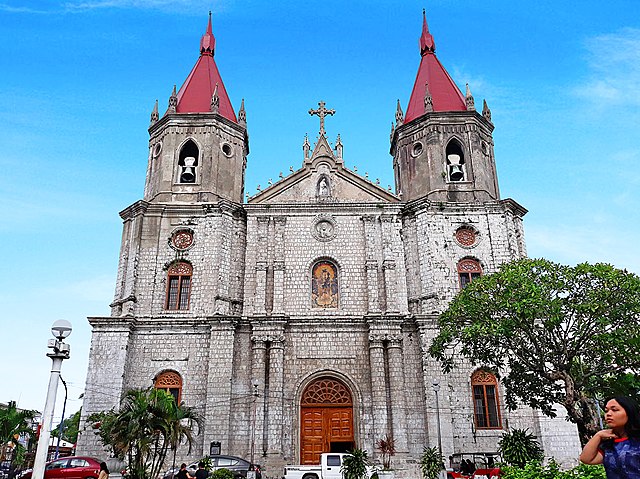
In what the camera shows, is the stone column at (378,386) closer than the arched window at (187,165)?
Yes

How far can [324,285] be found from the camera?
81.3ft

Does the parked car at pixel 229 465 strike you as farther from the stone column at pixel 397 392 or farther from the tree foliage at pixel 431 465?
the tree foliage at pixel 431 465

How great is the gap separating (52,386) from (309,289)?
14663mm

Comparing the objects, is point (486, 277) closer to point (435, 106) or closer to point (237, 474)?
point (237, 474)

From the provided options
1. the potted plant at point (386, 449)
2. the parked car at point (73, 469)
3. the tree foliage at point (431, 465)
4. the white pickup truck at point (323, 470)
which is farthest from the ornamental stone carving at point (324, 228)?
the parked car at point (73, 469)

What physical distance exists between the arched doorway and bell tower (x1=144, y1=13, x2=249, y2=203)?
1011cm

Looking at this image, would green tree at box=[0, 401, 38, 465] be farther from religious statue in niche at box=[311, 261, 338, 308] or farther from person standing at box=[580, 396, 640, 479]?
person standing at box=[580, 396, 640, 479]

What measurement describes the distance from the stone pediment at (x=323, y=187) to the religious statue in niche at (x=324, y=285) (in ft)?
10.8

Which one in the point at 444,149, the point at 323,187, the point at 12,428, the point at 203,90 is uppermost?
the point at 203,90

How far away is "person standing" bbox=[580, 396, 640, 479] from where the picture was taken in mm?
3811

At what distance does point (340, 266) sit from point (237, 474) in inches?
396

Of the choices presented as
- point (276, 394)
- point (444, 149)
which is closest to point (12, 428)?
point (276, 394)

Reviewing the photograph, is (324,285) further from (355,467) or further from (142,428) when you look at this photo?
(142,428)

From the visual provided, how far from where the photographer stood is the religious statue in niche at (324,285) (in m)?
24.5
